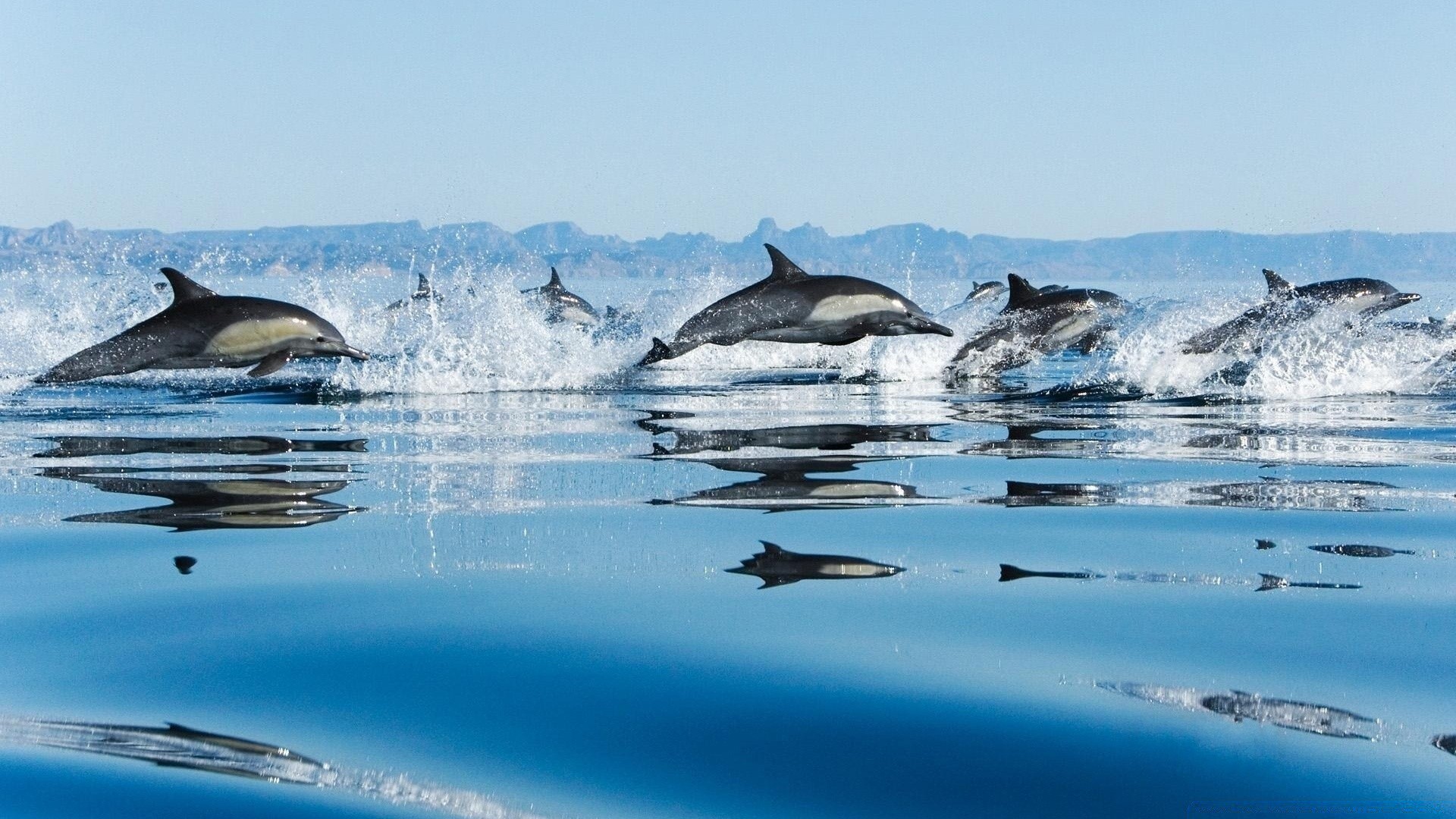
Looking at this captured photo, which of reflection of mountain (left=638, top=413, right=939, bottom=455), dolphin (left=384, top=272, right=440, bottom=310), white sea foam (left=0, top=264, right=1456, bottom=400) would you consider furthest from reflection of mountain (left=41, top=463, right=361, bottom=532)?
dolphin (left=384, top=272, right=440, bottom=310)

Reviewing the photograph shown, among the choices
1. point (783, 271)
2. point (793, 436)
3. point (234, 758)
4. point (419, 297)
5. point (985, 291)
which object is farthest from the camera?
point (985, 291)

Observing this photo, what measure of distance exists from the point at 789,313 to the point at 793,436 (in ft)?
16.2

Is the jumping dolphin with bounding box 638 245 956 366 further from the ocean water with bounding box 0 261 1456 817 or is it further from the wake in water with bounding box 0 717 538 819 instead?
the wake in water with bounding box 0 717 538 819

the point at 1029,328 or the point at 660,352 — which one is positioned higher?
the point at 1029,328

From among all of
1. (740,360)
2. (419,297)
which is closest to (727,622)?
(740,360)

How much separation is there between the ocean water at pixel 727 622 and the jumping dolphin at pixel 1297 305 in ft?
19.4

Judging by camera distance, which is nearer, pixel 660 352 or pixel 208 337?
pixel 208 337

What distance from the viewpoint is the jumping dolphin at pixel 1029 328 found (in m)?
18.2

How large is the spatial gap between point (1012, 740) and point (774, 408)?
9395mm

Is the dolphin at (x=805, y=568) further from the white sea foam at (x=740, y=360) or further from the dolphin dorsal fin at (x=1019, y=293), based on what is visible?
the dolphin dorsal fin at (x=1019, y=293)

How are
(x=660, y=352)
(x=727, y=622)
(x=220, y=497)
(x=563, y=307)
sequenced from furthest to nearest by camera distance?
(x=563, y=307)
(x=660, y=352)
(x=220, y=497)
(x=727, y=622)

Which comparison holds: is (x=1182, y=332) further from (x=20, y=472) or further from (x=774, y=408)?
(x=20, y=472)

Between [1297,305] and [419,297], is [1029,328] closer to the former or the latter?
[1297,305]

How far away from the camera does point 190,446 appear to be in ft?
30.6
